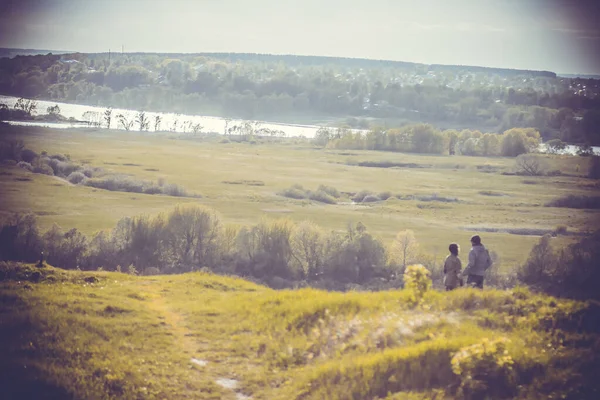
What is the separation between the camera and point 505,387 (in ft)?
26.3

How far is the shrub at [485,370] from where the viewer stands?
7.95 metres

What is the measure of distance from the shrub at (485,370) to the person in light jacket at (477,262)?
4.71 m

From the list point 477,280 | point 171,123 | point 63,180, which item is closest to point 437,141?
point 171,123

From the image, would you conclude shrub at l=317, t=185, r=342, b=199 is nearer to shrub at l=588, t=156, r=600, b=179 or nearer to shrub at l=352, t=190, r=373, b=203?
shrub at l=352, t=190, r=373, b=203

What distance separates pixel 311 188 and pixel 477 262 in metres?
61.2

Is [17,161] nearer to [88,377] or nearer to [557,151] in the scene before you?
[88,377]

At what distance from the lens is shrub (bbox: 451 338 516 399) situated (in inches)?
313

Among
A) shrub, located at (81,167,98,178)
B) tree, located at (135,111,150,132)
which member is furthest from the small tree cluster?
tree, located at (135,111,150,132)

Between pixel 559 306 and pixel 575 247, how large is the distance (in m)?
26.2

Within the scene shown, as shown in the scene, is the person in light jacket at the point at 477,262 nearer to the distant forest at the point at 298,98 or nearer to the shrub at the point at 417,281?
the shrub at the point at 417,281

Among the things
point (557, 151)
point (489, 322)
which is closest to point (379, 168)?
point (557, 151)

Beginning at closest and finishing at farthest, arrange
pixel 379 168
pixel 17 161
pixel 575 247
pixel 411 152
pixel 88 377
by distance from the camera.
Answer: pixel 88 377 < pixel 575 247 < pixel 17 161 < pixel 379 168 < pixel 411 152

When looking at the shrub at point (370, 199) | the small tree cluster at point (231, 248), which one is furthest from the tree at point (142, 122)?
the small tree cluster at point (231, 248)

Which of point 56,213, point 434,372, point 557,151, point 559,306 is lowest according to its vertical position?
point 56,213
